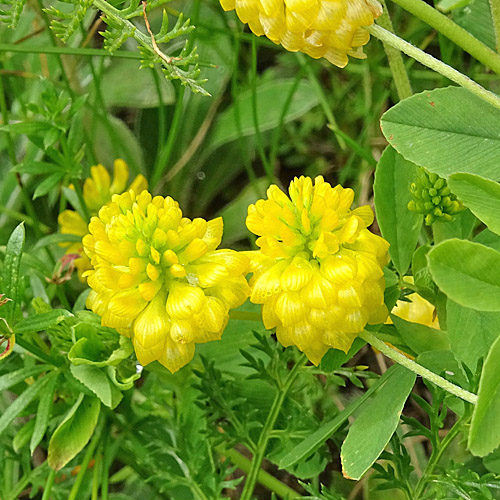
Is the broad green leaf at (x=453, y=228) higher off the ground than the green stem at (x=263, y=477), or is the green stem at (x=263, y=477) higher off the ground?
the broad green leaf at (x=453, y=228)

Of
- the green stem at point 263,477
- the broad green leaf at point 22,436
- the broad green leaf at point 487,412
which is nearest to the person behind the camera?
the broad green leaf at point 487,412

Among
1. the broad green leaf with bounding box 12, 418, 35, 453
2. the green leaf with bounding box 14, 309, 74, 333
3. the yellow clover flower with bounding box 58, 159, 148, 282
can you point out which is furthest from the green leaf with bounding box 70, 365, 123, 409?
the yellow clover flower with bounding box 58, 159, 148, 282

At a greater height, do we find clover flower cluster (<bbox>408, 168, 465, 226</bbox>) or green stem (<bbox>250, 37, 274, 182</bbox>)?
clover flower cluster (<bbox>408, 168, 465, 226</bbox>)

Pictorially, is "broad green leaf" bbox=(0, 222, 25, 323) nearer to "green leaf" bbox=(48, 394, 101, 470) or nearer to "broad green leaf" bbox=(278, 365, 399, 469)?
"green leaf" bbox=(48, 394, 101, 470)

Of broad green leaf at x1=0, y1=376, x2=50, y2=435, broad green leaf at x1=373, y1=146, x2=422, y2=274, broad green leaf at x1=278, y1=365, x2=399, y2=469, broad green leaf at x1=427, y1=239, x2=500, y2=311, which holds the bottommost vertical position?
broad green leaf at x1=0, y1=376, x2=50, y2=435

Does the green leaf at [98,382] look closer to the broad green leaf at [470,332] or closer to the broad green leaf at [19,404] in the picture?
the broad green leaf at [19,404]

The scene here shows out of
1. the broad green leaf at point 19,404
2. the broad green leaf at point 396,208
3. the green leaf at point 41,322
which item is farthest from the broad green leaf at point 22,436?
the broad green leaf at point 396,208

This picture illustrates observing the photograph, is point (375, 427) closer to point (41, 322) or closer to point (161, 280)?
point (161, 280)
